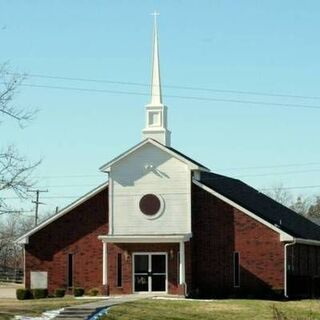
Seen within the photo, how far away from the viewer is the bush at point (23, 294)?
45.0 m

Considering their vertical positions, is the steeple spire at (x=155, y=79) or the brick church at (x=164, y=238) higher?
the steeple spire at (x=155, y=79)

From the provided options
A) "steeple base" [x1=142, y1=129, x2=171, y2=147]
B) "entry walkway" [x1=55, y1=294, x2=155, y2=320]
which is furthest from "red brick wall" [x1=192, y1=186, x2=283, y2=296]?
"entry walkway" [x1=55, y1=294, x2=155, y2=320]

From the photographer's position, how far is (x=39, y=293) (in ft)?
150

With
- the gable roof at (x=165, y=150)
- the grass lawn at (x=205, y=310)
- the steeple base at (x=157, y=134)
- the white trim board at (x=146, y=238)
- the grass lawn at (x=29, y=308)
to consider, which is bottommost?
the grass lawn at (x=205, y=310)

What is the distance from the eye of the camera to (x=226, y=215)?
149 ft

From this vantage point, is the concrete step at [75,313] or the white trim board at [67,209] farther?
the white trim board at [67,209]

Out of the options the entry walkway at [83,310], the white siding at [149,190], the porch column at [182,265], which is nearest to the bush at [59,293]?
the white siding at [149,190]

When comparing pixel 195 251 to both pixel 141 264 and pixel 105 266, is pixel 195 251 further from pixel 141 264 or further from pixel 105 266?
pixel 105 266

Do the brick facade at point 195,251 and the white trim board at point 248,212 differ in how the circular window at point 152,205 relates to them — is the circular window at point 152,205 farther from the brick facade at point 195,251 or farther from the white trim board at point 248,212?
the white trim board at point 248,212

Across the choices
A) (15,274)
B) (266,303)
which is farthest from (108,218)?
(15,274)

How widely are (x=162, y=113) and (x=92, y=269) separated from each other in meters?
9.05

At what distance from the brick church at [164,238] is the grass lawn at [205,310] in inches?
245

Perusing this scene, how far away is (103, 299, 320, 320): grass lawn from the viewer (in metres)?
32.0

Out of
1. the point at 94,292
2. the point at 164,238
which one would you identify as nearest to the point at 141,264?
the point at 164,238
